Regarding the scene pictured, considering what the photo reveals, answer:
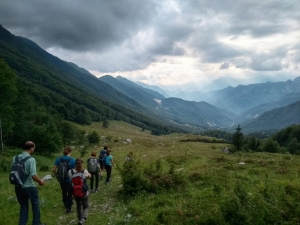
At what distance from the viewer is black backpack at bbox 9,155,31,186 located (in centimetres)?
894

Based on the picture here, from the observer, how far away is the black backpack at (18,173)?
894 cm

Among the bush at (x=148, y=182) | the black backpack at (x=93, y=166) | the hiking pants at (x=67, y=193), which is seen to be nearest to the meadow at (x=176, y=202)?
the bush at (x=148, y=182)

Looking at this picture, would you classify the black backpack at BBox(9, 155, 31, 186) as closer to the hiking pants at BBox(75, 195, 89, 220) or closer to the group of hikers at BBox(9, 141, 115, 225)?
the group of hikers at BBox(9, 141, 115, 225)

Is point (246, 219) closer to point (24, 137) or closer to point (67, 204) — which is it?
point (67, 204)

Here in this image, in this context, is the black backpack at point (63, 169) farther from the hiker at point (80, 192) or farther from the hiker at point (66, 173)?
the hiker at point (80, 192)

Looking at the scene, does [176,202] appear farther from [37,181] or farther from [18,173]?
[18,173]

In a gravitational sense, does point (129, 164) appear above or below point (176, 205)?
above

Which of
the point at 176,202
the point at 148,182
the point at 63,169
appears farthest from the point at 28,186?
the point at 148,182

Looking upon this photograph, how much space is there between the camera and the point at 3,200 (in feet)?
46.5

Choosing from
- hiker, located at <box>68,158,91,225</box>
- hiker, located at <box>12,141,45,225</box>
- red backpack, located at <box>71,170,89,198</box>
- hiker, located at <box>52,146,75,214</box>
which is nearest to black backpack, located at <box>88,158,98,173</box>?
hiker, located at <box>52,146,75,214</box>

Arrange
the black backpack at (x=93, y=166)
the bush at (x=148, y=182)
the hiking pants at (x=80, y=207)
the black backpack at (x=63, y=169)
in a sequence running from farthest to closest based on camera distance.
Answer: the black backpack at (x=93, y=166)
the bush at (x=148, y=182)
the black backpack at (x=63, y=169)
the hiking pants at (x=80, y=207)

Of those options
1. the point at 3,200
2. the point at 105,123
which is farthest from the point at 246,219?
the point at 105,123

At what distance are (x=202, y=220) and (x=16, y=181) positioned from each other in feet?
24.1

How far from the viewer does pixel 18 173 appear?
8.98m
